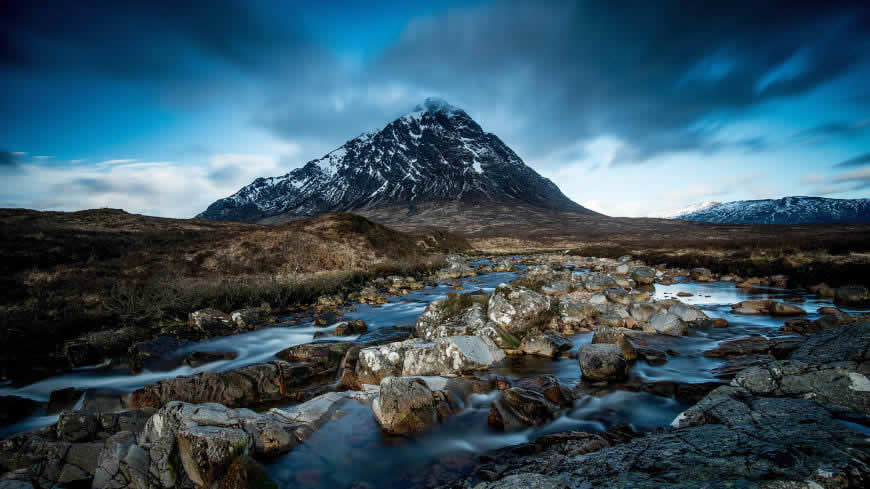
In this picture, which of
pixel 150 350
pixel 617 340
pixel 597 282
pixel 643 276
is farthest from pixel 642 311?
pixel 150 350

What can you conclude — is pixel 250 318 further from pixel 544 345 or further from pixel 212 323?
pixel 544 345

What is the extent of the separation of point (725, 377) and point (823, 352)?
208 cm

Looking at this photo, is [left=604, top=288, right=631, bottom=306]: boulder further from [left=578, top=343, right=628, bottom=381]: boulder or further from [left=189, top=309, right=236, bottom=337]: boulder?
[left=189, top=309, right=236, bottom=337]: boulder

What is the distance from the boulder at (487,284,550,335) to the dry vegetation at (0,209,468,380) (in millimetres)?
11512

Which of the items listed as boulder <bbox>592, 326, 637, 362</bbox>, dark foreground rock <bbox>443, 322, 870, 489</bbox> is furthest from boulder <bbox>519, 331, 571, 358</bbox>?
dark foreground rock <bbox>443, 322, 870, 489</bbox>

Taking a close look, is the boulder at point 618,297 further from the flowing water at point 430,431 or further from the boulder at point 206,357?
the boulder at point 206,357

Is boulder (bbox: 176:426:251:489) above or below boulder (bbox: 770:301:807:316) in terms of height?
above

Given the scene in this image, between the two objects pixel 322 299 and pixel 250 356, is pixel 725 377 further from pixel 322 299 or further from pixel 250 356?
pixel 322 299

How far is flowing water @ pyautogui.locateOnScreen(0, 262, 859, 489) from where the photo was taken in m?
5.26

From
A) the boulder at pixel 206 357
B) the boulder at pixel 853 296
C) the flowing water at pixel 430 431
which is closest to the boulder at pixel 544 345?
the flowing water at pixel 430 431

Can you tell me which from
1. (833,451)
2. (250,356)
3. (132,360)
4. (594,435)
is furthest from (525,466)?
(132,360)

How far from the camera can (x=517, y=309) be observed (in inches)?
437

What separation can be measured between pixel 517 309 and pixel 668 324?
206 inches

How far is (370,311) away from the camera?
647 inches
